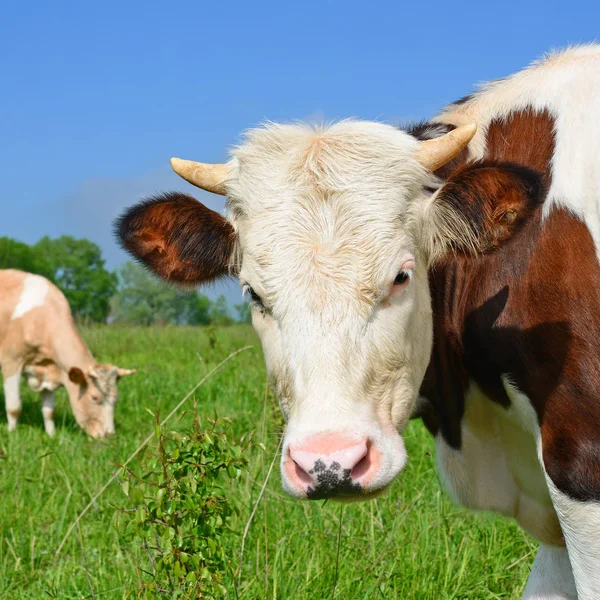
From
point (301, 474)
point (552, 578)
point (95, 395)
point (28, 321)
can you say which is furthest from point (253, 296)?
point (28, 321)

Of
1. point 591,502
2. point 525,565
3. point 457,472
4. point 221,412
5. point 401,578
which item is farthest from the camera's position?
point 221,412

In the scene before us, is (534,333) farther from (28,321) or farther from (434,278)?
(28,321)

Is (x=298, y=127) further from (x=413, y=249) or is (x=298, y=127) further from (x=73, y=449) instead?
(x=73, y=449)

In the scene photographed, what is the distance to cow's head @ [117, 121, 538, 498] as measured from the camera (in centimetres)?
262

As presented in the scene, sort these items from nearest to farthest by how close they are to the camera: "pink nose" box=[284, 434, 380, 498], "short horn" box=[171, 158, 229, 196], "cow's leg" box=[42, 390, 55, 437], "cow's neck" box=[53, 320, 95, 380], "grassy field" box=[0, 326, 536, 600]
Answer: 1. "pink nose" box=[284, 434, 380, 498]
2. "short horn" box=[171, 158, 229, 196]
3. "grassy field" box=[0, 326, 536, 600]
4. "cow's leg" box=[42, 390, 55, 437]
5. "cow's neck" box=[53, 320, 95, 380]

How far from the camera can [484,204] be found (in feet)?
10.2

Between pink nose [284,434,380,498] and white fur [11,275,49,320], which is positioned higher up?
pink nose [284,434,380,498]

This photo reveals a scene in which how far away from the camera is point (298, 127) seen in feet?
11.1

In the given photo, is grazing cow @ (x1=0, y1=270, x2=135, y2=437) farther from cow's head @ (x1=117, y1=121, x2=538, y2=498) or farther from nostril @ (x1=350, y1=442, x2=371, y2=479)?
nostril @ (x1=350, y1=442, x2=371, y2=479)

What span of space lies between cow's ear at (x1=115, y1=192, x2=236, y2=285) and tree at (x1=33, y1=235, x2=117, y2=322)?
266 feet

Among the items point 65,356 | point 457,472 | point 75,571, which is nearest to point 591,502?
point 457,472

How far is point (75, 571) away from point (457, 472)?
7.67 ft

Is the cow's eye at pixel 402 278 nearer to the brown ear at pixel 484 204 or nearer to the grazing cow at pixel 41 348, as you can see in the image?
the brown ear at pixel 484 204

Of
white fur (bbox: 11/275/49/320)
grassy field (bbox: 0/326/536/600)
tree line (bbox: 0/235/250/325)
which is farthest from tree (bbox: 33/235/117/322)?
grassy field (bbox: 0/326/536/600)
